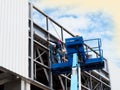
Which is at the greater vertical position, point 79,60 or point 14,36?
point 14,36

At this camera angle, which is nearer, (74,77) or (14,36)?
(14,36)

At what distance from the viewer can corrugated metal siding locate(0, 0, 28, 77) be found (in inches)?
845

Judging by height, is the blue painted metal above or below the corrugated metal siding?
below

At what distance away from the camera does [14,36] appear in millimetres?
22375

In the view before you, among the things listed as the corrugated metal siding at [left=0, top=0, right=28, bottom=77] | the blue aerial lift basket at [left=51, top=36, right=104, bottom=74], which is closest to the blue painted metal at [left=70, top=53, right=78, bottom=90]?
the blue aerial lift basket at [left=51, top=36, right=104, bottom=74]

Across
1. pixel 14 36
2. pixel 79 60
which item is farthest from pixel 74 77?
pixel 14 36

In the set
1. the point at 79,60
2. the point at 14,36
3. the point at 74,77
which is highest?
the point at 14,36

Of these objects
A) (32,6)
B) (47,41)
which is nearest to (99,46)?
(47,41)

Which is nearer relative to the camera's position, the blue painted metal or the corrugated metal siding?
the corrugated metal siding

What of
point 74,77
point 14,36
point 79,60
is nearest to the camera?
point 14,36

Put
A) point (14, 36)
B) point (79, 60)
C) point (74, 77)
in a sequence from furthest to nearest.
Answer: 1. point (79, 60)
2. point (74, 77)
3. point (14, 36)

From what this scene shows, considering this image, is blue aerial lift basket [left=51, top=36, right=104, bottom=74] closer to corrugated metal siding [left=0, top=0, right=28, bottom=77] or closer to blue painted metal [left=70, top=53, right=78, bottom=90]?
blue painted metal [left=70, top=53, right=78, bottom=90]

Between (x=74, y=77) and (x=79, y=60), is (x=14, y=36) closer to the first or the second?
(x=74, y=77)

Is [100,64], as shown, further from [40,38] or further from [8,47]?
[8,47]
